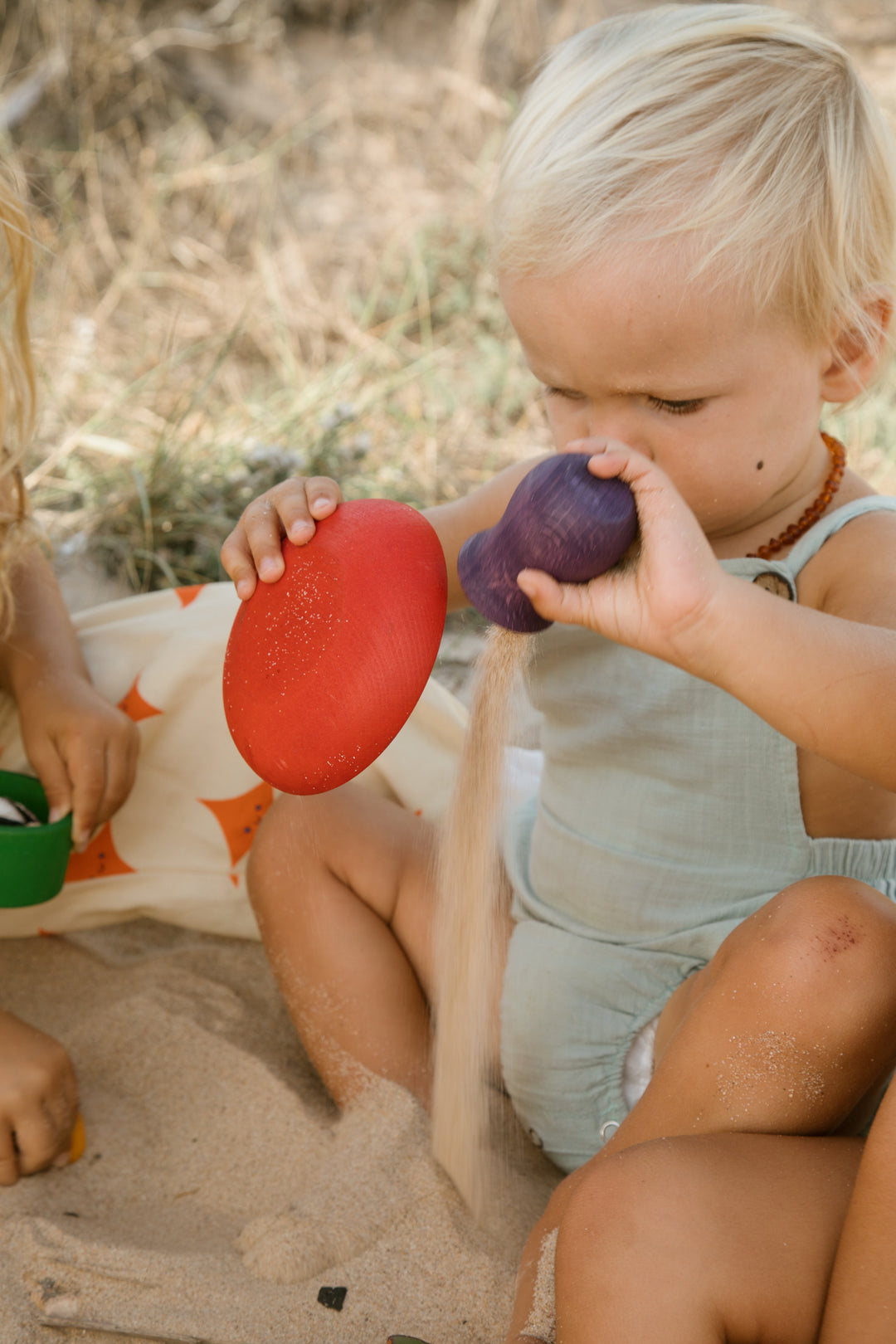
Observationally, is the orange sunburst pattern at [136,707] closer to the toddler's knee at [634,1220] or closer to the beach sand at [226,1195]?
the beach sand at [226,1195]

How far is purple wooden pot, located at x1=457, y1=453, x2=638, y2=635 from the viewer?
3.16ft

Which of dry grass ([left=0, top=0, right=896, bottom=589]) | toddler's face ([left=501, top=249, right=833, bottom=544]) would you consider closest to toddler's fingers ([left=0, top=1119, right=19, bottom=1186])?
toddler's face ([left=501, top=249, right=833, bottom=544])

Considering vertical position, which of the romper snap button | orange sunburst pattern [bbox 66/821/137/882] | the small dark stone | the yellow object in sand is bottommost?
orange sunburst pattern [bbox 66/821/137/882]

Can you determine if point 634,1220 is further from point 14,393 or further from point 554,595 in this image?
point 14,393

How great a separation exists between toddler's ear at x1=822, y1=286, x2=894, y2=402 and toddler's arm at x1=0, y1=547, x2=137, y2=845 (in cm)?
103

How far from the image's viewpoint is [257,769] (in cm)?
116

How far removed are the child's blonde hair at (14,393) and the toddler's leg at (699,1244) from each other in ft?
3.81

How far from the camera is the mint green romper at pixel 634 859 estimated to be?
51.5 inches

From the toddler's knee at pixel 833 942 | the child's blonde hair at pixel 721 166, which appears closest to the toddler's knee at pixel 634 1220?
the toddler's knee at pixel 833 942

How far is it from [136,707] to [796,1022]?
3.82 feet

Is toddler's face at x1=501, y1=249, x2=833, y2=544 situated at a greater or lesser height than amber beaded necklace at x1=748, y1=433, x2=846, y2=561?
greater

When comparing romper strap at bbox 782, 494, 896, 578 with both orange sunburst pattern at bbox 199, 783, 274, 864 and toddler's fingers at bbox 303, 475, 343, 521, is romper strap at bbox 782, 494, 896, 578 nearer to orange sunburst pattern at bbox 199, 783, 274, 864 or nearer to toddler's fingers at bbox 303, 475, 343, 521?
toddler's fingers at bbox 303, 475, 343, 521

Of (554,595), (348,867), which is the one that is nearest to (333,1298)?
(348,867)

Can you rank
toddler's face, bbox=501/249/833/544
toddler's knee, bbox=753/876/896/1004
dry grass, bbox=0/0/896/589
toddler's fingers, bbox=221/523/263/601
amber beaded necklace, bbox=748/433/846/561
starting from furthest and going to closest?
dry grass, bbox=0/0/896/589 → amber beaded necklace, bbox=748/433/846/561 → toddler's fingers, bbox=221/523/263/601 → toddler's face, bbox=501/249/833/544 → toddler's knee, bbox=753/876/896/1004
